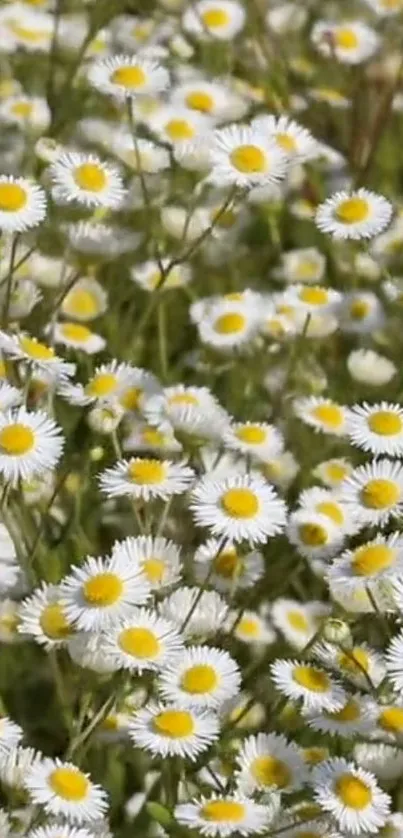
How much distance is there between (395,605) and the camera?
37.4 inches

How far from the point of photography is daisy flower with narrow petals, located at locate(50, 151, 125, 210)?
117 cm

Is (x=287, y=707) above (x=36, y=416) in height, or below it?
below

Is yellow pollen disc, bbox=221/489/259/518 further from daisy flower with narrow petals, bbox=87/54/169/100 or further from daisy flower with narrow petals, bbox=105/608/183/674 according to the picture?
daisy flower with narrow petals, bbox=87/54/169/100

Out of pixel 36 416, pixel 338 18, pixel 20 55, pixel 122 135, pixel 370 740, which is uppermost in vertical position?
pixel 338 18

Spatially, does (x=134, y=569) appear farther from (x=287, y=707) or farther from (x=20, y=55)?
(x=20, y=55)

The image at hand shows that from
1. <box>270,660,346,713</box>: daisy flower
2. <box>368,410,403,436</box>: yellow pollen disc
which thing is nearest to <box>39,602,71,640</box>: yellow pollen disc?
<box>270,660,346,713</box>: daisy flower

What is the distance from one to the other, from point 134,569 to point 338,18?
3.13 feet

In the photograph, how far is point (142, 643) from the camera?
919 mm

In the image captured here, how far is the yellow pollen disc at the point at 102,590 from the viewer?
94cm

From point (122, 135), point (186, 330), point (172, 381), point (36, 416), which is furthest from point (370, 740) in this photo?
point (122, 135)

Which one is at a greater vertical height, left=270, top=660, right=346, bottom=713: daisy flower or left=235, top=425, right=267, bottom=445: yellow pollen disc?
left=235, top=425, right=267, bottom=445: yellow pollen disc

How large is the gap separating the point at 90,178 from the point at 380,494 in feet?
1.10

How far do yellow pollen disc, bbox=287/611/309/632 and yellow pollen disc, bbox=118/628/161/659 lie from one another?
0.20 m

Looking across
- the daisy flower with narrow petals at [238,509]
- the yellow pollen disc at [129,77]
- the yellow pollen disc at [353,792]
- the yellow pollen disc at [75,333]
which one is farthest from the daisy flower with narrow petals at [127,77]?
the yellow pollen disc at [353,792]
